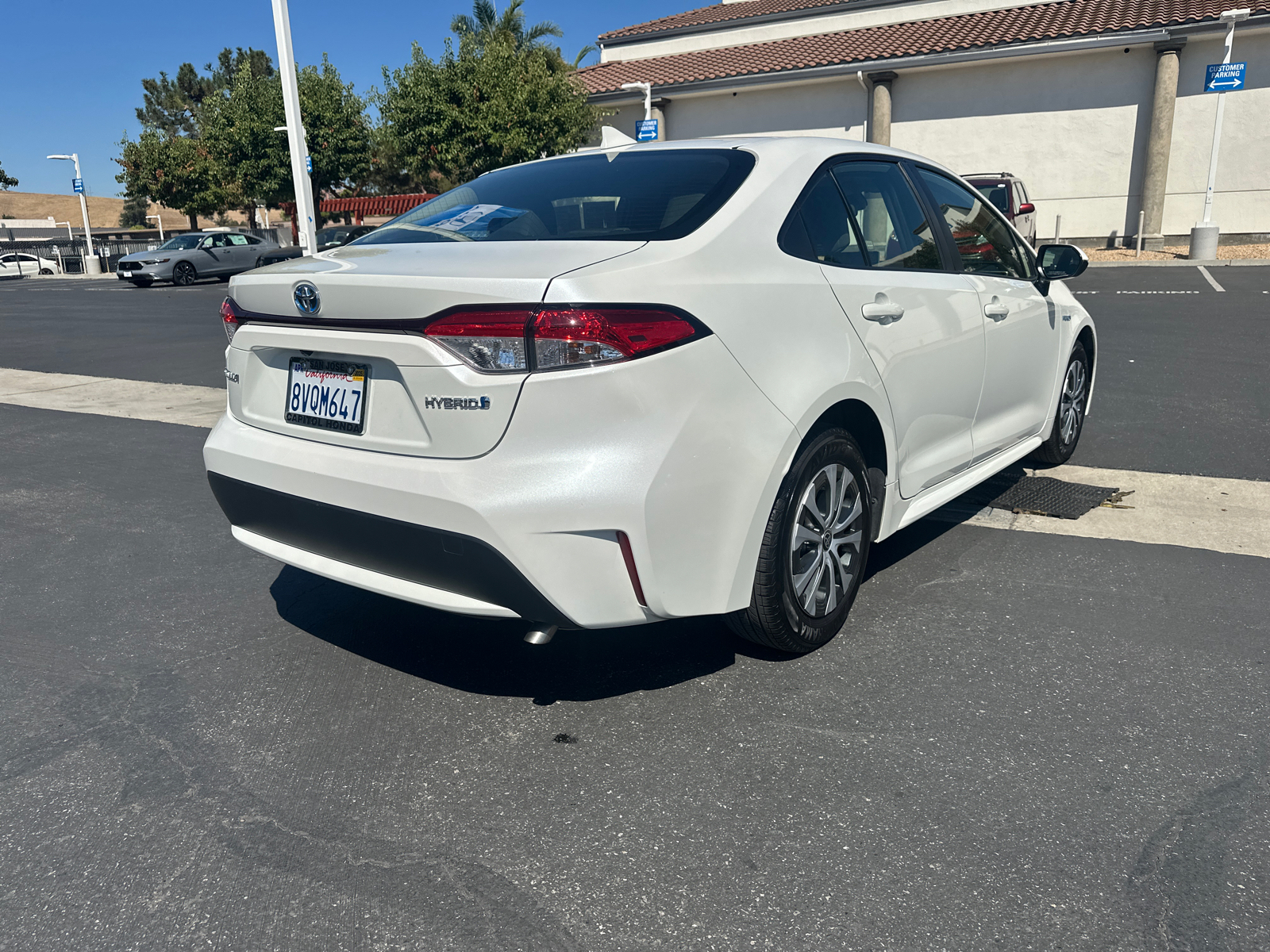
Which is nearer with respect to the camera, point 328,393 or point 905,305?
point 328,393

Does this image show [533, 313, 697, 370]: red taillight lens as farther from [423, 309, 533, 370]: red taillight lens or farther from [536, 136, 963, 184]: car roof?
[536, 136, 963, 184]: car roof

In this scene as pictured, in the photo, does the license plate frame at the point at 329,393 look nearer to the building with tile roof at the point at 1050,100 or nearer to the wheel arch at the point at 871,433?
the wheel arch at the point at 871,433

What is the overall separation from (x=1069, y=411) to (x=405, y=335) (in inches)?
159

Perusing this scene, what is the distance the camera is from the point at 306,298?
115 inches

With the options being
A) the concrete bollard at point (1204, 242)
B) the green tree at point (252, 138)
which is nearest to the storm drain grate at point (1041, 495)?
the concrete bollard at point (1204, 242)

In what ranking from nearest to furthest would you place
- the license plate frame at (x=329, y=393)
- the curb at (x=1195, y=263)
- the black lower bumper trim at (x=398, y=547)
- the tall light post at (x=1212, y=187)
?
1. the black lower bumper trim at (x=398, y=547)
2. the license plate frame at (x=329, y=393)
3. the curb at (x=1195, y=263)
4. the tall light post at (x=1212, y=187)

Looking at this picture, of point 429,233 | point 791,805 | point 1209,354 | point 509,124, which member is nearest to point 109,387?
point 429,233

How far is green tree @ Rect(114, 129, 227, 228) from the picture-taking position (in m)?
43.4

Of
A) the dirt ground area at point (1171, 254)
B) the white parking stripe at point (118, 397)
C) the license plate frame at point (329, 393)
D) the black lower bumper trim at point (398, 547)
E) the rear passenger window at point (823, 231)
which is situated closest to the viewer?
the black lower bumper trim at point (398, 547)

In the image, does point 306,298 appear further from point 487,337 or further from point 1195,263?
point 1195,263

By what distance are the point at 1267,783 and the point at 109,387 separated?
936cm

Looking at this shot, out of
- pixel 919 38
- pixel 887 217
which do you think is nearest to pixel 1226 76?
pixel 919 38

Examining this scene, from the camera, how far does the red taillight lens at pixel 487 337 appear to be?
99.3 inches

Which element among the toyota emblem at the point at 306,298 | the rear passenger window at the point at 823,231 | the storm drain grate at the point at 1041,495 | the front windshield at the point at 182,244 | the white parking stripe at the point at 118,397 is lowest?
the white parking stripe at the point at 118,397
